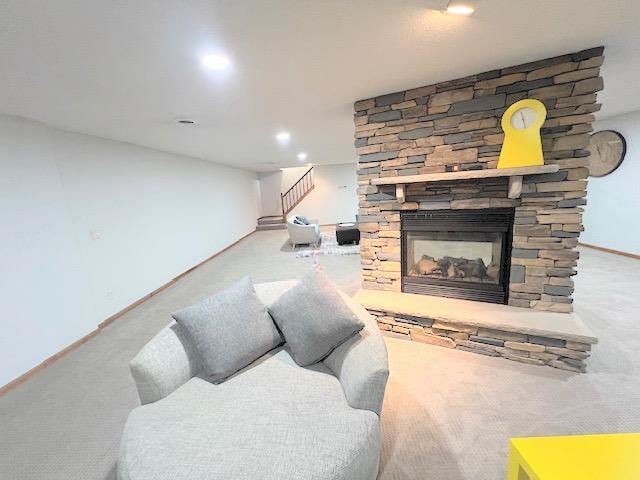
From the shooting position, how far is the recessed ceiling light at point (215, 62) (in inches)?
63.8

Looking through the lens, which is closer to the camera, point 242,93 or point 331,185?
point 242,93

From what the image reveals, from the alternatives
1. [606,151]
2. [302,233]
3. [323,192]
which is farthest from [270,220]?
[606,151]

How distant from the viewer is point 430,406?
1.78 m

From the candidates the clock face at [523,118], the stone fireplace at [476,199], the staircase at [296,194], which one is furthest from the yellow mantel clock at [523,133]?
the staircase at [296,194]

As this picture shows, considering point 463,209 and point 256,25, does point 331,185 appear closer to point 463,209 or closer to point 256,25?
point 463,209

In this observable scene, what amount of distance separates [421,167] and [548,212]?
1058mm

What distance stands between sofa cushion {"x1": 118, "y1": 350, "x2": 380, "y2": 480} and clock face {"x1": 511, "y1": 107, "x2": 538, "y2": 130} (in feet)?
7.52

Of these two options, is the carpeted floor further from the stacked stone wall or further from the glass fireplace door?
the glass fireplace door

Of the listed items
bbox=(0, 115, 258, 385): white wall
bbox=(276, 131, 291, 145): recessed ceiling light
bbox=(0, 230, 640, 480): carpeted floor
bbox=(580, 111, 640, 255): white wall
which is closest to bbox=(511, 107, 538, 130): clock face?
bbox=(0, 230, 640, 480): carpeted floor

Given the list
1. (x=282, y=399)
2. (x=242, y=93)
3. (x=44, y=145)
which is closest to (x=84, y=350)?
(x=44, y=145)

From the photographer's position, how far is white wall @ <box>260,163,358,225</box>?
10.0 meters

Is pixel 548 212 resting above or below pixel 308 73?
below

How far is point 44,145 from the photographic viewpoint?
2668mm

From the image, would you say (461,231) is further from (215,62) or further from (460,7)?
(215,62)
